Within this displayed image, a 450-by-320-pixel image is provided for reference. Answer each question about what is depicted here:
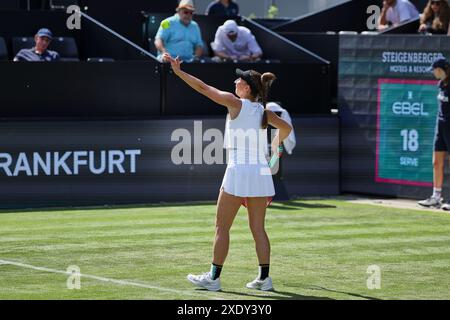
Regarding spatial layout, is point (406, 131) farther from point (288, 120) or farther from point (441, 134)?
point (288, 120)

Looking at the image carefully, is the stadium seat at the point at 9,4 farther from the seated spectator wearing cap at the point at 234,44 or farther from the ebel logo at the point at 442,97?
the ebel logo at the point at 442,97

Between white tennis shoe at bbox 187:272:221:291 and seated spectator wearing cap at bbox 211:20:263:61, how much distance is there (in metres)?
9.56

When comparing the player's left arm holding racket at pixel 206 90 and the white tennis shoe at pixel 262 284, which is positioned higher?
the player's left arm holding racket at pixel 206 90

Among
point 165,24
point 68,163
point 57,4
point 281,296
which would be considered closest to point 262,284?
point 281,296

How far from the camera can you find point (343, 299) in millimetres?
10305

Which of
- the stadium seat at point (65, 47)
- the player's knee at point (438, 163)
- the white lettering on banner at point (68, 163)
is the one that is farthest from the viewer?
the stadium seat at point (65, 47)

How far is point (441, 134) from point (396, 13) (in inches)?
168

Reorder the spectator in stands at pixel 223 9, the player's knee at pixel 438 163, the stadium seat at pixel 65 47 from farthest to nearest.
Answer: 1. the spectator in stands at pixel 223 9
2. the stadium seat at pixel 65 47
3. the player's knee at pixel 438 163

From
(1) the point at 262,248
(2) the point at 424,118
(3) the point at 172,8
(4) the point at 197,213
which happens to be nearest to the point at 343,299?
(1) the point at 262,248

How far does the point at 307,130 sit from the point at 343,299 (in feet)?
29.2

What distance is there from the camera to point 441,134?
17453 millimetres

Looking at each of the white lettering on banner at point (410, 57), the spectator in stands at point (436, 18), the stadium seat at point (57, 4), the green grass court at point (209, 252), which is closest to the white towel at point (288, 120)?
the green grass court at point (209, 252)

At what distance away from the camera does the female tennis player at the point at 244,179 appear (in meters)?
10.5

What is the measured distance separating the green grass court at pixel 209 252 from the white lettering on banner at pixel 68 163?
0.78 meters
